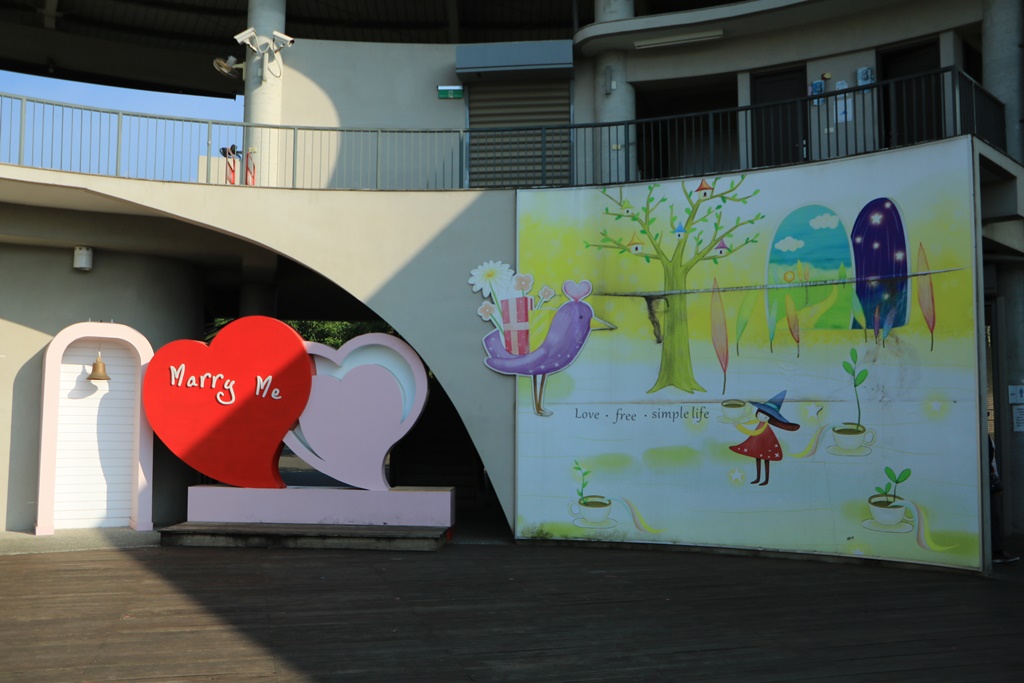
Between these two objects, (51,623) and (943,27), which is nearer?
(51,623)

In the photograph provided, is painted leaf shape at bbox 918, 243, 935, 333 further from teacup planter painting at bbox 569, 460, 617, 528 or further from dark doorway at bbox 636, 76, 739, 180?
dark doorway at bbox 636, 76, 739, 180

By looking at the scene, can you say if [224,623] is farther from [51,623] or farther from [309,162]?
[309,162]

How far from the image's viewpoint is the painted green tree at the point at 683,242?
11219mm

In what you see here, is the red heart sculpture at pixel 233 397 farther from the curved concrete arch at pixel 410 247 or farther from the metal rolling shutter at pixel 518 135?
the metal rolling shutter at pixel 518 135

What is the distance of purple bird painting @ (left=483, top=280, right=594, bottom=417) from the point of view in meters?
11.7

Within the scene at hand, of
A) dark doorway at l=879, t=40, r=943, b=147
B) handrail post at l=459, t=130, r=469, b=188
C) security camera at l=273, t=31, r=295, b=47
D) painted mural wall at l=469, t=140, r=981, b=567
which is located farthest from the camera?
security camera at l=273, t=31, r=295, b=47

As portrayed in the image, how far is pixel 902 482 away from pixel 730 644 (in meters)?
4.10

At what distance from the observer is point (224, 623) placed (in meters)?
7.37

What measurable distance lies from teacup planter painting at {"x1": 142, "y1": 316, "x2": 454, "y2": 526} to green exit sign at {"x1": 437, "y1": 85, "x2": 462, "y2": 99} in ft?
15.2

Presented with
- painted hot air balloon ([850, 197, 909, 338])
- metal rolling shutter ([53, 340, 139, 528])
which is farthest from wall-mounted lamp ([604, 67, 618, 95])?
metal rolling shutter ([53, 340, 139, 528])

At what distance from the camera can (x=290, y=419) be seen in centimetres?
1186

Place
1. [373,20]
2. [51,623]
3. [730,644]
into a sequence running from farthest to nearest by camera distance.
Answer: [373,20], [51,623], [730,644]

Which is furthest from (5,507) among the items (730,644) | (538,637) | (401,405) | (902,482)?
(902,482)

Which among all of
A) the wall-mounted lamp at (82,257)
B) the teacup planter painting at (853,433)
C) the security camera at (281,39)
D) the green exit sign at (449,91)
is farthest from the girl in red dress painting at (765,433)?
the wall-mounted lamp at (82,257)
